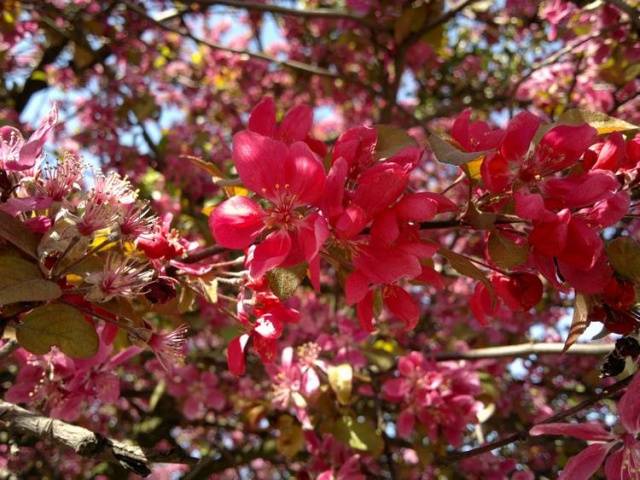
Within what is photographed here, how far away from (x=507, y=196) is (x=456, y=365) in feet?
4.09

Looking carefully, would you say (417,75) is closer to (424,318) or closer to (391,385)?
(424,318)

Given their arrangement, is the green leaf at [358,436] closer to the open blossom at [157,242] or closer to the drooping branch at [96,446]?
the drooping branch at [96,446]

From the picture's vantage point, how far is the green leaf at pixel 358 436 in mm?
1950

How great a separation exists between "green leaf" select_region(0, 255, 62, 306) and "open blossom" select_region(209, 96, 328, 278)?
268 millimetres

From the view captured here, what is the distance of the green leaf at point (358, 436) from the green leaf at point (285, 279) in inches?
40.7

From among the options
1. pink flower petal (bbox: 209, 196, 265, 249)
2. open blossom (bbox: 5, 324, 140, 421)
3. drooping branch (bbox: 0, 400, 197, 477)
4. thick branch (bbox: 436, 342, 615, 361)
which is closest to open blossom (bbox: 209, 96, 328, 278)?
pink flower petal (bbox: 209, 196, 265, 249)

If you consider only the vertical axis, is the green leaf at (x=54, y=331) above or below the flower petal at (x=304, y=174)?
below

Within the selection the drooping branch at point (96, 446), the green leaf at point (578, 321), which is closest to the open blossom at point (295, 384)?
the drooping branch at point (96, 446)

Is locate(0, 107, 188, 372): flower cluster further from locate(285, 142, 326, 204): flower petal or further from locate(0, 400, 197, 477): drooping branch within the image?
locate(285, 142, 326, 204): flower petal

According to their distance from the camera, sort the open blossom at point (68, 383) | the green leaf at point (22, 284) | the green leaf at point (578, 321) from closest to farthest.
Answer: the green leaf at point (22, 284)
the green leaf at point (578, 321)
the open blossom at point (68, 383)

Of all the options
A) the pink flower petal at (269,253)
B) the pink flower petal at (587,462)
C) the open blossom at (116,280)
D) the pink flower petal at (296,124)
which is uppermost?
the pink flower petal at (296,124)

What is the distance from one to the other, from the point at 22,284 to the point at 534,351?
141 centimetres

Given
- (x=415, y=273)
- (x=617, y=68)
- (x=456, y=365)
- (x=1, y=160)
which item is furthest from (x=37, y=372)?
(x=617, y=68)

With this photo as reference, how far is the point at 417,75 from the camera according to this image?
432 cm
